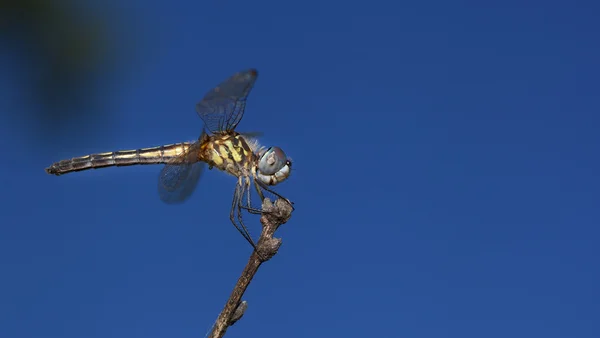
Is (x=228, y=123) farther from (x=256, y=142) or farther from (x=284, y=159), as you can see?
(x=284, y=159)

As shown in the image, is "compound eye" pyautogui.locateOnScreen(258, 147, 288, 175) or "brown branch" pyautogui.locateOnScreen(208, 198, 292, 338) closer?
"brown branch" pyautogui.locateOnScreen(208, 198, 292, 338)

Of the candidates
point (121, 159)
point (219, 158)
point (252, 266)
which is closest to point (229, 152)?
point (219, 158)

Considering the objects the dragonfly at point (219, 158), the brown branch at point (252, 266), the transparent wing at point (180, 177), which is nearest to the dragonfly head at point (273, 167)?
the dragonfly at point (219, 158)

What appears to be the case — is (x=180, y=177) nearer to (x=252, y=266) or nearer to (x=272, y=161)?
(x=272, y=161)

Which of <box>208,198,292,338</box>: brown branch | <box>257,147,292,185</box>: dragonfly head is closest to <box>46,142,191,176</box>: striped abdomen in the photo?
<box>257,147,292,185</box>: dragonfly head

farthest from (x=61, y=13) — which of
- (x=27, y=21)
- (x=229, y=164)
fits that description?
(x=229, y=164)

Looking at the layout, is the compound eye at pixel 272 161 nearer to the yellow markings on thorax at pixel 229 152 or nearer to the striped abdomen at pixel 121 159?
the yellow markings on thorax at pixel 229 152

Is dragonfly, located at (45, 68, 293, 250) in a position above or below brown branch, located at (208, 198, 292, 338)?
above

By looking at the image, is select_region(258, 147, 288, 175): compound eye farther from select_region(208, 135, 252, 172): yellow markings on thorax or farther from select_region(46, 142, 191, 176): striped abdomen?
select_region(46, 142, 191, 176): striped abdomen
